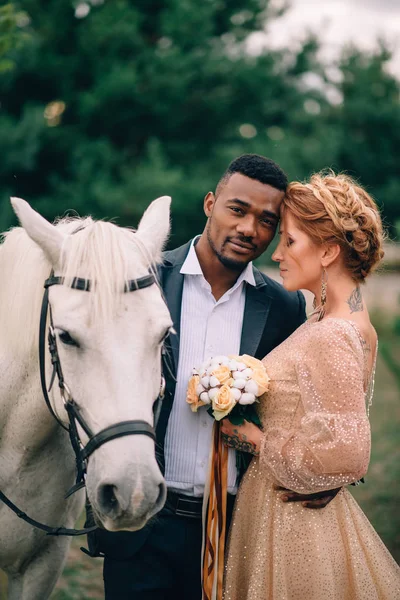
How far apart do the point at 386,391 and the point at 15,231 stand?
1082 centimetres

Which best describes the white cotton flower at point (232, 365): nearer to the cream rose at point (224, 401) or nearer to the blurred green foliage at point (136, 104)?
the cream rose at point (224, 401)

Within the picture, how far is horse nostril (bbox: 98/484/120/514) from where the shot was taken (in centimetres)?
190

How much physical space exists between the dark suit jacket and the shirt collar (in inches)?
1.0

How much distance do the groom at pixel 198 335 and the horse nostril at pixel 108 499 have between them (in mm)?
599

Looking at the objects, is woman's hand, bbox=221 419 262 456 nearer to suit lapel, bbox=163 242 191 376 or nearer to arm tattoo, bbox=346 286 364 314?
suit lapel, bbox=163 242 191 376

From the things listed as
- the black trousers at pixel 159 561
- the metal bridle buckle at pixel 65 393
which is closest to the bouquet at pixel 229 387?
the black trousers at pixel 159 561

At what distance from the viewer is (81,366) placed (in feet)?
6.63

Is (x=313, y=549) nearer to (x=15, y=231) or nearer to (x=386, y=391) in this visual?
(x=15, y=231)

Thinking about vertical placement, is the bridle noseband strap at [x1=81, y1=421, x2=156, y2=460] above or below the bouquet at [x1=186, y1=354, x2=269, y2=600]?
above

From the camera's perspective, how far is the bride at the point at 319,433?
7.50ft

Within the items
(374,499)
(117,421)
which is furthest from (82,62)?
(117,421)

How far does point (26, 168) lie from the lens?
43.7 ft

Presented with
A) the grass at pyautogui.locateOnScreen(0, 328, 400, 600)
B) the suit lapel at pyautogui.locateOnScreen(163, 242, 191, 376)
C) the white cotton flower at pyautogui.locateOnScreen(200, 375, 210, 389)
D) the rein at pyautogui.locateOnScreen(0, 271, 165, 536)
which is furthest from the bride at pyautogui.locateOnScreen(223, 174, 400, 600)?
the grass at pyautogui.locateOnScreen(0, 328, 400, 600)

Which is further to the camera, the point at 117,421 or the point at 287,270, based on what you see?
the point at 287,270
